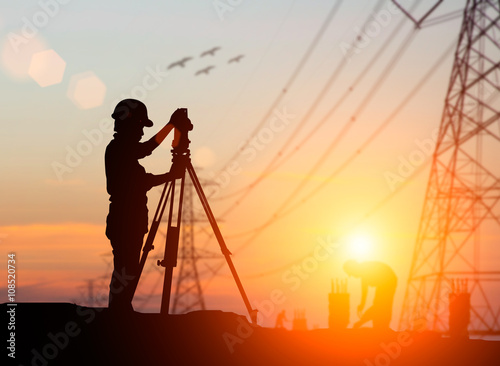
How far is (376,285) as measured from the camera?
17.4 metres

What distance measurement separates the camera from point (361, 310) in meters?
17.0

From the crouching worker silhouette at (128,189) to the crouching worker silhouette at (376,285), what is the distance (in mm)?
5355

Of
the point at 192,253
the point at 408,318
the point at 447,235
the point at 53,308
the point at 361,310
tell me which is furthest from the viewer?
the point at 192,253

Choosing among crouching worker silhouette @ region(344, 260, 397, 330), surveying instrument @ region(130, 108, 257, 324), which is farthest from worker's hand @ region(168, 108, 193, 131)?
crouching worker silhouette @ region(344, 260, 397, 330)

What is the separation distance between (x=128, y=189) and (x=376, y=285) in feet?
21.5

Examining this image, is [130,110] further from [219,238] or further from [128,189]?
[219,238]

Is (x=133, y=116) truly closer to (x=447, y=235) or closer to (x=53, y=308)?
(x=53, y=308)

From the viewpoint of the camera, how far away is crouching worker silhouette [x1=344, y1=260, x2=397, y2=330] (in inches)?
675

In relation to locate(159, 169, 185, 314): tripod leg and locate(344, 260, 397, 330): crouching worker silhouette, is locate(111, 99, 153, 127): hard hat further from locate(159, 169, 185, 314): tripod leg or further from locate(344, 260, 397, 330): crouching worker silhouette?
locate(344, 260, 397, 330): crouching worker silhouette

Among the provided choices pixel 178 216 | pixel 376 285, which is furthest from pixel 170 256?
pixel 376 285

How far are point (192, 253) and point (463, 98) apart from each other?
22.3 metres

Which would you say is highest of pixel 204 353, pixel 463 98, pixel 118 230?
pixel 463 98

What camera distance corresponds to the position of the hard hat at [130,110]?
1390 centimetres

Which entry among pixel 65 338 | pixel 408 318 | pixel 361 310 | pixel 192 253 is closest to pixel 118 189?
pixel 65 338
